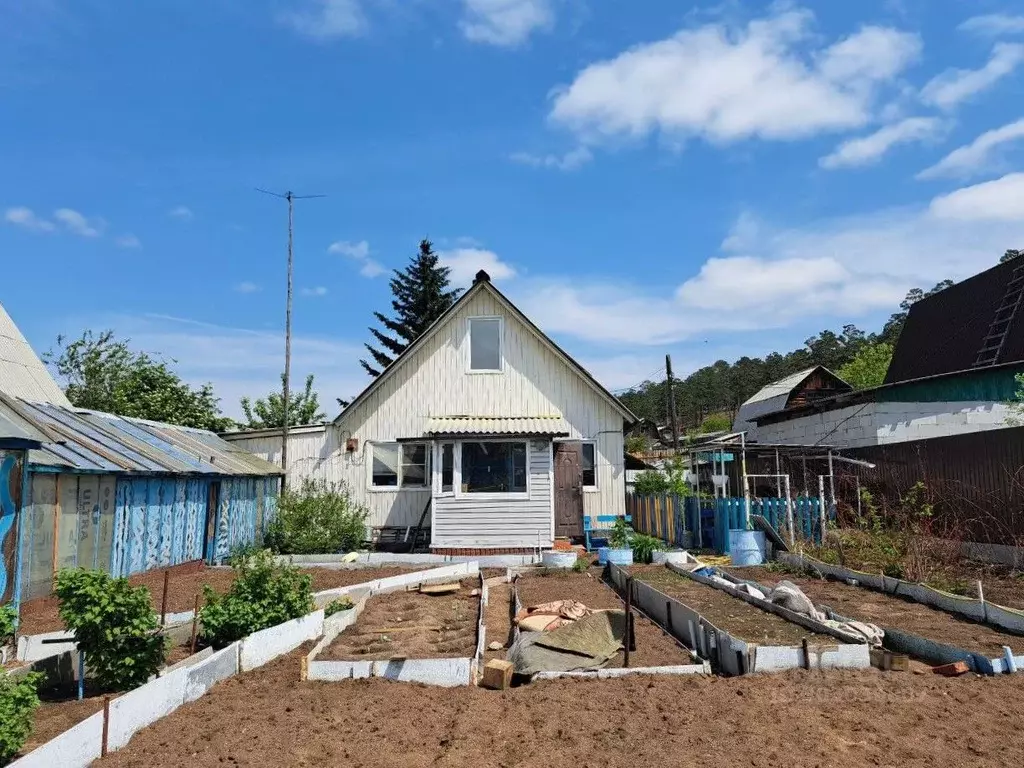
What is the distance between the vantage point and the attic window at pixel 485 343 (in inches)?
746

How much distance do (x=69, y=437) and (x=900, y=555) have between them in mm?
13497

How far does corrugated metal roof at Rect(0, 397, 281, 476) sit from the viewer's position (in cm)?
938

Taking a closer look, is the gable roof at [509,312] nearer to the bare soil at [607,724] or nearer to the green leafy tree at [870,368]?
the bare soil at [607,724]

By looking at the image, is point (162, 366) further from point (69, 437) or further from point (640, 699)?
point (640, 699)

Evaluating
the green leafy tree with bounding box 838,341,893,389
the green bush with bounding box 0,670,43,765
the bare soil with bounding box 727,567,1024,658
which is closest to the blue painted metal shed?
the green bush with bounding box 0,670,43,765

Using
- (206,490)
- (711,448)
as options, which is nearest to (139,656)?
(206,490)

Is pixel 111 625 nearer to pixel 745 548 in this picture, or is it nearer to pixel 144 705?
pixel 144 705

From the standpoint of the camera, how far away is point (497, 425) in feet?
56.8

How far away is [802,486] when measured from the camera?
720 inches

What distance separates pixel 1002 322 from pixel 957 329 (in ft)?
9.12

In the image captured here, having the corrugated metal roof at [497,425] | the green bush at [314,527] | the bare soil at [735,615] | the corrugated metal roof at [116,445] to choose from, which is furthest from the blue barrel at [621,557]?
the corrugated metal roof at [116,445]

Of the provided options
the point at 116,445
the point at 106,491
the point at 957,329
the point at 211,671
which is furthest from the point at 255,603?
the point at 957,329

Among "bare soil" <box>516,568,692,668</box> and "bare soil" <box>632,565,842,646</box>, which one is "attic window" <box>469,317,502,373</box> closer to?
Result: "bare soil" <box>516,568,692,668</box>

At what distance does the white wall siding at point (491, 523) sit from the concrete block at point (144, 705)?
33.4 ft
